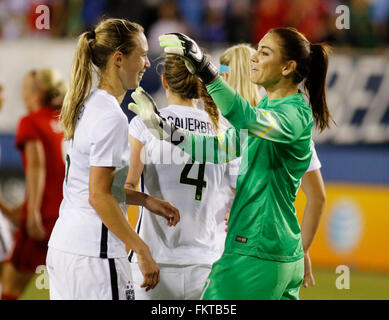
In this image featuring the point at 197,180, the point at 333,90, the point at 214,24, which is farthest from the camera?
the point at 214,24

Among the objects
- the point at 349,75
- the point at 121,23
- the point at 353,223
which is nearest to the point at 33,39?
the point at 349,75

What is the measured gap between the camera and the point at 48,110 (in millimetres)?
6566

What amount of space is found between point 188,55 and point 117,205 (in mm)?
836

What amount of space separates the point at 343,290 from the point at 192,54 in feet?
23.8

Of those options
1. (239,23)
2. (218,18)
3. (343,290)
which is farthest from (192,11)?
(343,290)

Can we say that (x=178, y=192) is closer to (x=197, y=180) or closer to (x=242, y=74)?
(x=197, y=180)

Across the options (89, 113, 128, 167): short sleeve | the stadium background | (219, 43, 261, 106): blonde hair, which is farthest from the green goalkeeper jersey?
the stadium background

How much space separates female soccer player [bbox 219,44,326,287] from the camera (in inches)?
190

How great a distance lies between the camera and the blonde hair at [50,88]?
653cm

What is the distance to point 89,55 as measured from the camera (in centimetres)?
388

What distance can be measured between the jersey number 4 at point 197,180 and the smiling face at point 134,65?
0.70 metres

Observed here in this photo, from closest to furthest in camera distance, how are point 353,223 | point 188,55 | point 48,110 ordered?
point 188,55
point 48,110
point 353,223

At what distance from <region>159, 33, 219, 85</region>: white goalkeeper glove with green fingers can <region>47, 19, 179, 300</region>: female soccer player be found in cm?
44
